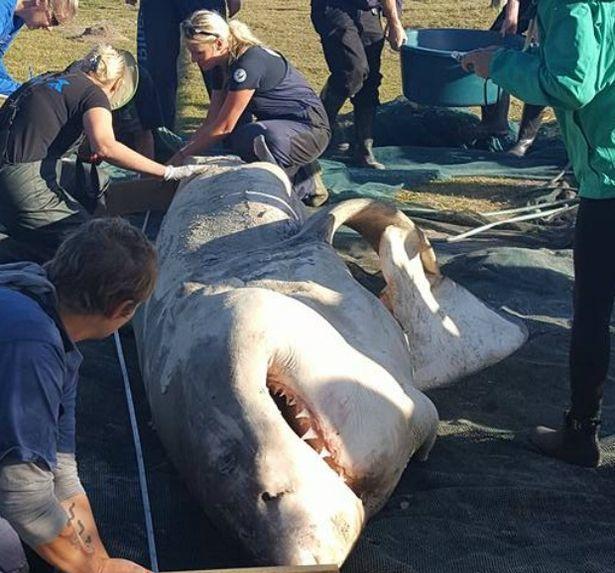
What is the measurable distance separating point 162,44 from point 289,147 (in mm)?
2070

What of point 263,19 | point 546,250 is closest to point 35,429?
point 546,250

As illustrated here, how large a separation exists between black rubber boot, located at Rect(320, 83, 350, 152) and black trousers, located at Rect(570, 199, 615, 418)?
4.60 m

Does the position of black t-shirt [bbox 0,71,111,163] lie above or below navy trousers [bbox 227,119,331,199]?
above

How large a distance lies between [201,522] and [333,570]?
2.58 ft

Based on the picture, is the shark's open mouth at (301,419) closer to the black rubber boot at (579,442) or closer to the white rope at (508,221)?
the black rubber boot at (579,442)

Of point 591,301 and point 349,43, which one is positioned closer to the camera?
point 591,301

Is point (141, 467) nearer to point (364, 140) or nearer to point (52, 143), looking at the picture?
point (52, 143)

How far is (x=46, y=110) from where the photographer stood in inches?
211

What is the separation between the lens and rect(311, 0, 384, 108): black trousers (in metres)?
8.13

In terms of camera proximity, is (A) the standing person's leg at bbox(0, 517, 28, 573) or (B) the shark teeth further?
(B) the shark teeth

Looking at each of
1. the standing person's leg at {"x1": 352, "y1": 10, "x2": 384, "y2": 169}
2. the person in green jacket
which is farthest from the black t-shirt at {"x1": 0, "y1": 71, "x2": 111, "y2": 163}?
the standing person's leg at {"x1": 352, "y1": 10, "x2": 384, "y2": 169}

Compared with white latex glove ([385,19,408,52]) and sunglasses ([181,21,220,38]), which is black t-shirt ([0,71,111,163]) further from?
white latex glove ([385,19,408,52])

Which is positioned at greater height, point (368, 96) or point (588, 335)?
point (588, 335)

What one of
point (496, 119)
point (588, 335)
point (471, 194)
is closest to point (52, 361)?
point (588, 335)
